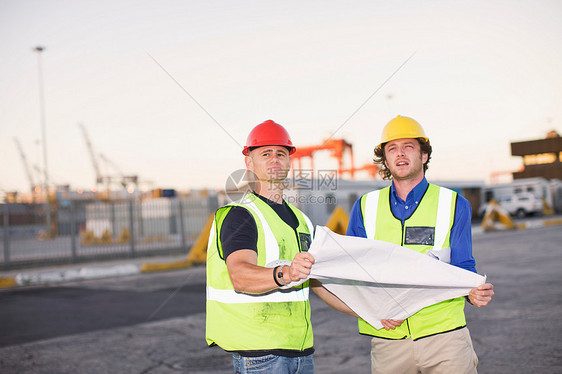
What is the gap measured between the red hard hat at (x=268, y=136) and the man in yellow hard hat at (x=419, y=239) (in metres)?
0.71

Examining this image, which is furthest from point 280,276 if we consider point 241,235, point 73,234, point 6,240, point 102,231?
point 102,231

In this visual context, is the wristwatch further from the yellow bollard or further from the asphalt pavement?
the yellow bollard

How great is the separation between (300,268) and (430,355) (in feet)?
3.77

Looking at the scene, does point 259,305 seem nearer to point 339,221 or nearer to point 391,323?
point 391,323

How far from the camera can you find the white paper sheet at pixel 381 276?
2.30 m

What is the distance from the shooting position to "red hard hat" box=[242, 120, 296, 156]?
108 inches

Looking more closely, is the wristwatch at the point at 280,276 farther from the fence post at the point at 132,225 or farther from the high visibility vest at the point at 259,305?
the fence post at the point at 132,225

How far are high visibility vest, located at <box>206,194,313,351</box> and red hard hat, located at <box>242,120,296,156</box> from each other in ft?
1.22

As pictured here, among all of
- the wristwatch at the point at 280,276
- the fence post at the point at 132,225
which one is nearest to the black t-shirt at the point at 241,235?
the wristwatch at the point at 280,276

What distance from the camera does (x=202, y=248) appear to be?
52.9 ft

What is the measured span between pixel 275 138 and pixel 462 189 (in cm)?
4868

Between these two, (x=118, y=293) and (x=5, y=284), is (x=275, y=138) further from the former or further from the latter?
(x=5, y=284)

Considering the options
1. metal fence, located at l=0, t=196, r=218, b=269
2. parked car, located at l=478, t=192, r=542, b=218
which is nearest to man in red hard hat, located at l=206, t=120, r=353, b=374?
metal fence, located at l=0, t=196, r=218, b=269

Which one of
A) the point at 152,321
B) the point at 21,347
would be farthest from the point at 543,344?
the point at 21,347
